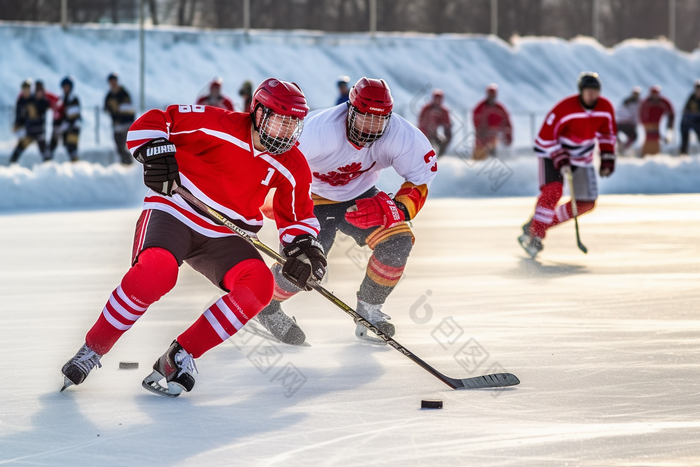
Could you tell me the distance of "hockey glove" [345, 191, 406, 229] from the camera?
410 centimetres

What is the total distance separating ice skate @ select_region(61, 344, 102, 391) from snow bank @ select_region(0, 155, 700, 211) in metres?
7.23

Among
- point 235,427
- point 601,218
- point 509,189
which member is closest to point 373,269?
point 235,427

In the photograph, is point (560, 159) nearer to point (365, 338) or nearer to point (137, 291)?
point (365, 338)

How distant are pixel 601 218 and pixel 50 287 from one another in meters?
5.28

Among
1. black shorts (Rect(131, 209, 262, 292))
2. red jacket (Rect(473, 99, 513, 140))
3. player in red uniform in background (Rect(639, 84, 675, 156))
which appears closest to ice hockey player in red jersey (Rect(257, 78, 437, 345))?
black shorts (Rect(131, 209, 262, 292))

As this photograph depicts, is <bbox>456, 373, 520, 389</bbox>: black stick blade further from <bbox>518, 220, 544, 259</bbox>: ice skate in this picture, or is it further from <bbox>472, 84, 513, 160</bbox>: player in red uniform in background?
<bbox>472, 84, 513, 160</bbox>: player in red uniform in background

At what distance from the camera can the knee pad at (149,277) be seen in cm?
308

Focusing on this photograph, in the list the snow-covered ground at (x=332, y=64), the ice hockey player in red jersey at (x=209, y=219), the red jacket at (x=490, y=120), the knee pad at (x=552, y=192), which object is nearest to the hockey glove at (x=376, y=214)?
the ice hockey player in red jersey at (x=209, y=219)

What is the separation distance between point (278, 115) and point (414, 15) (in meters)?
22.9

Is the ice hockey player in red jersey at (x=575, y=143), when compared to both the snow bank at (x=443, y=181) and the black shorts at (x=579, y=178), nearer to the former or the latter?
the black shorts at (x=579, y=178)

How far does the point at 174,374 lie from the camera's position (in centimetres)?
312

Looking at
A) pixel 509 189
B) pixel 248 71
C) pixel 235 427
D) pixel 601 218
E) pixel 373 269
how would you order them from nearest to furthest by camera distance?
1. pixel 235 427
2. pixel 373 269
3. pixel 601 218
4. pixel 509 189
5. pixel 248 71

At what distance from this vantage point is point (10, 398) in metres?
3.08

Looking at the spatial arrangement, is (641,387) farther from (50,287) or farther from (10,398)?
(50,287)
